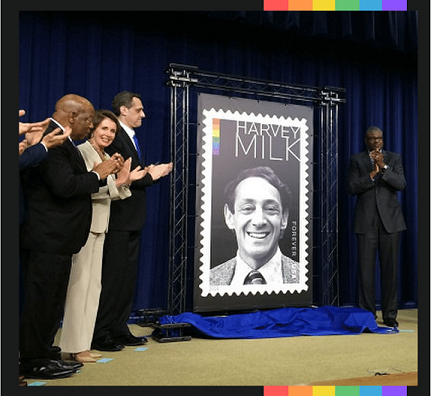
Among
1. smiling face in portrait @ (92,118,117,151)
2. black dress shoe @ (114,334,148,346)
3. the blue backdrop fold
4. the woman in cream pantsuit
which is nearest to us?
the woman in cream pantsuit

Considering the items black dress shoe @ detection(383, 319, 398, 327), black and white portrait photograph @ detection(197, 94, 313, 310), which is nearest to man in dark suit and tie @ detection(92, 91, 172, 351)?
black and white portrait photograph @ detection(197, 94, 313, 310)

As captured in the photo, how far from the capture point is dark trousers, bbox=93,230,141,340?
3.15 meters

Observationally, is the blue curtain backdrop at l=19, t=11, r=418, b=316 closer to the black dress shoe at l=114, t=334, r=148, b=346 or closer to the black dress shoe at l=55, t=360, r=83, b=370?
the black dress shoe at l=114, t=334, r=148, b=346

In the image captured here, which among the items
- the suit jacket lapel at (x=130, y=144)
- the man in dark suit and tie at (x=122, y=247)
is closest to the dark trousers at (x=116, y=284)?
the man in dark suit and tie at (x=122, y=247)

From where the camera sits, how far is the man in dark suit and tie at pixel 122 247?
10.3 ft

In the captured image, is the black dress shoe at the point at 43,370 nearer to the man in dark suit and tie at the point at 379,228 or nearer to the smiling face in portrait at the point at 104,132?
the smiling face in portrait at the point at 104,132

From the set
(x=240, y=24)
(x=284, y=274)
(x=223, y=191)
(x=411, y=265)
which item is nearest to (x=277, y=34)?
(x=240, y=24)

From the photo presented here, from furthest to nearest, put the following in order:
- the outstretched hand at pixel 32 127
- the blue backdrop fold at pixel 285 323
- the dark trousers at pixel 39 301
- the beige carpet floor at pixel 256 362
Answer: the blue backdrop fold at pixel 285 323
the beige carpet floor at pixel 256 362
the dark trousers at pixel 39 301
the outstretched hand at pixel 32 127

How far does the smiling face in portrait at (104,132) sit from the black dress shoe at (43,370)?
119cm

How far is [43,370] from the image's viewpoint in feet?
7.82

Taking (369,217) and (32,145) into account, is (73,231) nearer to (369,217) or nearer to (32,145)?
(32,145)

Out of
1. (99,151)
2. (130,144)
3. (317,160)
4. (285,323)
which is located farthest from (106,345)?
(317,160)

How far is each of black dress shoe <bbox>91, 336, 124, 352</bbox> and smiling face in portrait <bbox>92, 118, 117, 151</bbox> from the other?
1.13 m

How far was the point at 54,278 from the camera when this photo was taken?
243cm
